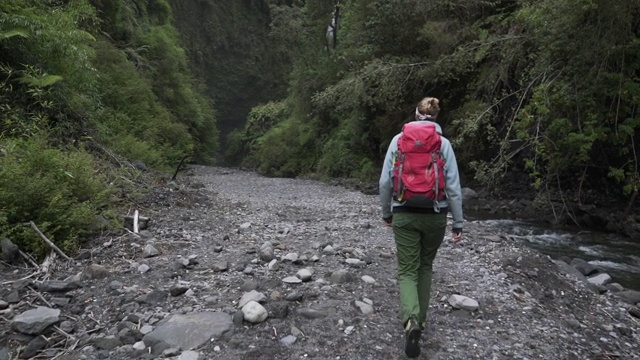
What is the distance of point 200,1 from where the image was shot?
5591 centimetres

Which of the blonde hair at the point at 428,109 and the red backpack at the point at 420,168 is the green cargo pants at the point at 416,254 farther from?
the blonde hair at the point at 428,109

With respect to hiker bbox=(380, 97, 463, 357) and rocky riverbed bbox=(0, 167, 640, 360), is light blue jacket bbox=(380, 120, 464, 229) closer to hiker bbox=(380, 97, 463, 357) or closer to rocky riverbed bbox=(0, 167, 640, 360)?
hiker bbox=(380, 97, 463, 357)

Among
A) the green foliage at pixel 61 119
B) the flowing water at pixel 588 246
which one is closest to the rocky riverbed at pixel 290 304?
the green foliage at pixel 61 119

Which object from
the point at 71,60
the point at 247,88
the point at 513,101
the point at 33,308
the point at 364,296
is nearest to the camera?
the point at 33,308

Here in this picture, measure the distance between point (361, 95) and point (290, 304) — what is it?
495 inches

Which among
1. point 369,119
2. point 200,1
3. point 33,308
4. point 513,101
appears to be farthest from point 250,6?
point 33,308

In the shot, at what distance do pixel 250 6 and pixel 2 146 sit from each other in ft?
190

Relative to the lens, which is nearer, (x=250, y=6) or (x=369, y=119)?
(x=369, y=119)

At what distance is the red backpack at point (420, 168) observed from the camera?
3432 mm

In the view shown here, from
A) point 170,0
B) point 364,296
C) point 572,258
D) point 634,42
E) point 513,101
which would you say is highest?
point 170,0

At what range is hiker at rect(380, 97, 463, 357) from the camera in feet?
11.3

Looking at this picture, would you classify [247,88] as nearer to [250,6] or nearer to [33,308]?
[250,6]

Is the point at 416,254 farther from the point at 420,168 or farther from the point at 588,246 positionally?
the point at 588,246

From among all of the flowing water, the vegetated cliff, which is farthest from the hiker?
the vegetated cliff
